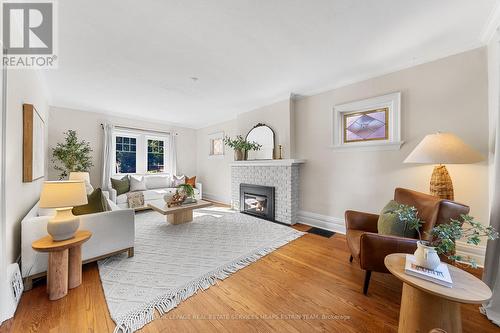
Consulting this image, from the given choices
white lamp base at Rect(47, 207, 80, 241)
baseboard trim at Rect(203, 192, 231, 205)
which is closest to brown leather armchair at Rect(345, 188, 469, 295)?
white lamp base at Rect(47, 207, 80, 241)

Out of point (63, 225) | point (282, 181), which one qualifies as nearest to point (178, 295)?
point (63, 225)

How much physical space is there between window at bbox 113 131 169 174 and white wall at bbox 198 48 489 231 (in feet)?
12.4

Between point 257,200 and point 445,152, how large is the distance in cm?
296

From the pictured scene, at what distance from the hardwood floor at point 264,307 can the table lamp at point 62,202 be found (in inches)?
21.7

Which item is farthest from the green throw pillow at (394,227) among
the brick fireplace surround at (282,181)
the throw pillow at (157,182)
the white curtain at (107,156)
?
the white curtain at (107,156)

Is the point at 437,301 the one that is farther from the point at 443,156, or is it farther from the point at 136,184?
the point at 136,184

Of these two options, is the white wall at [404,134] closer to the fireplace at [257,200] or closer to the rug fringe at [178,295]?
the fireplace at [257,200]

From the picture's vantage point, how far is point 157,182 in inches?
199

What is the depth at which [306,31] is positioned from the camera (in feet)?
6.23

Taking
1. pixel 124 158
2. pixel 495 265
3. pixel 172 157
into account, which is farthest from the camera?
pixel 172 157

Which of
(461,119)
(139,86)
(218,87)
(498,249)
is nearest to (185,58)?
(218,87)

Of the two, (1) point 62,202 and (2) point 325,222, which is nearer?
(1) point 62,202

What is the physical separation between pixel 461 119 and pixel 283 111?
241cm

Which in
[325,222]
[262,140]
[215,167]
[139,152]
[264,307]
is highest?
[262,140]
